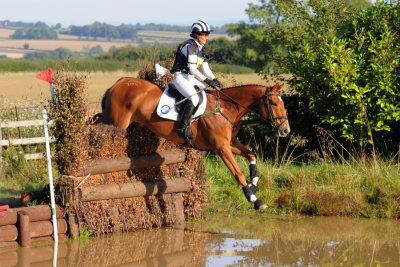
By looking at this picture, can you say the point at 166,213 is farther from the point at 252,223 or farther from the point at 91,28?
the point at 91,28

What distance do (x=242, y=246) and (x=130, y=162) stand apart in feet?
7.25

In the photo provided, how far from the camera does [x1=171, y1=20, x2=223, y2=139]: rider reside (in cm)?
853

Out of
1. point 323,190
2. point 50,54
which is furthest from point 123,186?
point 50,54

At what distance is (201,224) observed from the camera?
9516mm

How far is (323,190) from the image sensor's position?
1001cm

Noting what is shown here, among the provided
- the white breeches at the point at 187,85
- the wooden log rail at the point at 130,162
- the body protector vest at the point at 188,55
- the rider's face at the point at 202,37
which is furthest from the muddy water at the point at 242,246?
the rider's face at the point at 202,37

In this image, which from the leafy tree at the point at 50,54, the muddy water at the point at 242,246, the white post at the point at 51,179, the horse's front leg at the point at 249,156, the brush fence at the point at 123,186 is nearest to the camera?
the muddy water at the point at 242,246

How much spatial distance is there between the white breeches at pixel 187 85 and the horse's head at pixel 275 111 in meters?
1.07

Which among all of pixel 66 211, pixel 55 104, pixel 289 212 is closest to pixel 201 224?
pixel 289 212

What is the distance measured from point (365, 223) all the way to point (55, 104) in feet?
17.5

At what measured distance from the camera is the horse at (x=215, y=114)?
343 inches

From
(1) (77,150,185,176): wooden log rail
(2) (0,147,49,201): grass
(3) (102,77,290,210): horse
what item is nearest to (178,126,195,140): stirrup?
(3) (102,77,290,210): horse

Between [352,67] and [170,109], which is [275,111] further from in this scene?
[352,67]

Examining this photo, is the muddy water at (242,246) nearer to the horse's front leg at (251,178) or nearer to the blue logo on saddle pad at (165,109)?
the horse's front leg at (251,178)
